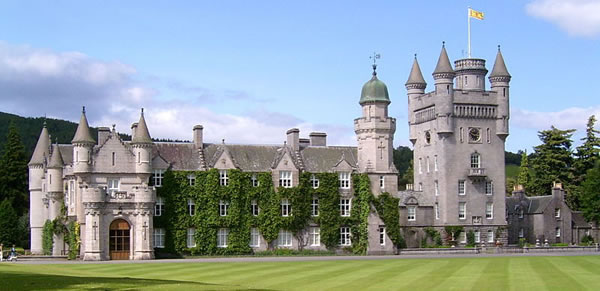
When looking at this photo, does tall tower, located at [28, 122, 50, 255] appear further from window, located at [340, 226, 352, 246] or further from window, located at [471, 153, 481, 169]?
window, located at [471, 153, 481, 169]

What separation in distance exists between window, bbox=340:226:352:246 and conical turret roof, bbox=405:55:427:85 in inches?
808

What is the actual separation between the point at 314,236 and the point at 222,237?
6980 millimetres

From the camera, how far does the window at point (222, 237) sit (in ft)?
205

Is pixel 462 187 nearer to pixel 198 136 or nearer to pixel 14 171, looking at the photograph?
pixel 198 136

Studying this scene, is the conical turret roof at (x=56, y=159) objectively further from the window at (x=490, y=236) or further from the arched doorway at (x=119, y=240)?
the window at (x=490, y=236)

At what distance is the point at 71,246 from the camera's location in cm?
5988

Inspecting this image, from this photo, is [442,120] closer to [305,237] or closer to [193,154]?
[305,237]

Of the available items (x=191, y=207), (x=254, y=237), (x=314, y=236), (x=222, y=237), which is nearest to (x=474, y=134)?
(x=314, y=236)

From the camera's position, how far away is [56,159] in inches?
2576

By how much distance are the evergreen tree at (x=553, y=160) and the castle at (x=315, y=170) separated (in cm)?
1402

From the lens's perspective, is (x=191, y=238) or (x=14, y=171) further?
(x=14, y=171)

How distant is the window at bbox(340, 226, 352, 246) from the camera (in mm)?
65125

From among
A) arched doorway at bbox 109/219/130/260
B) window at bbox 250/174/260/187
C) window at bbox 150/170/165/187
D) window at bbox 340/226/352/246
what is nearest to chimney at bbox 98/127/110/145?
window at bbox 150/170/165/187

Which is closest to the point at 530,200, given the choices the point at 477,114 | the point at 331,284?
the point at 477,114
